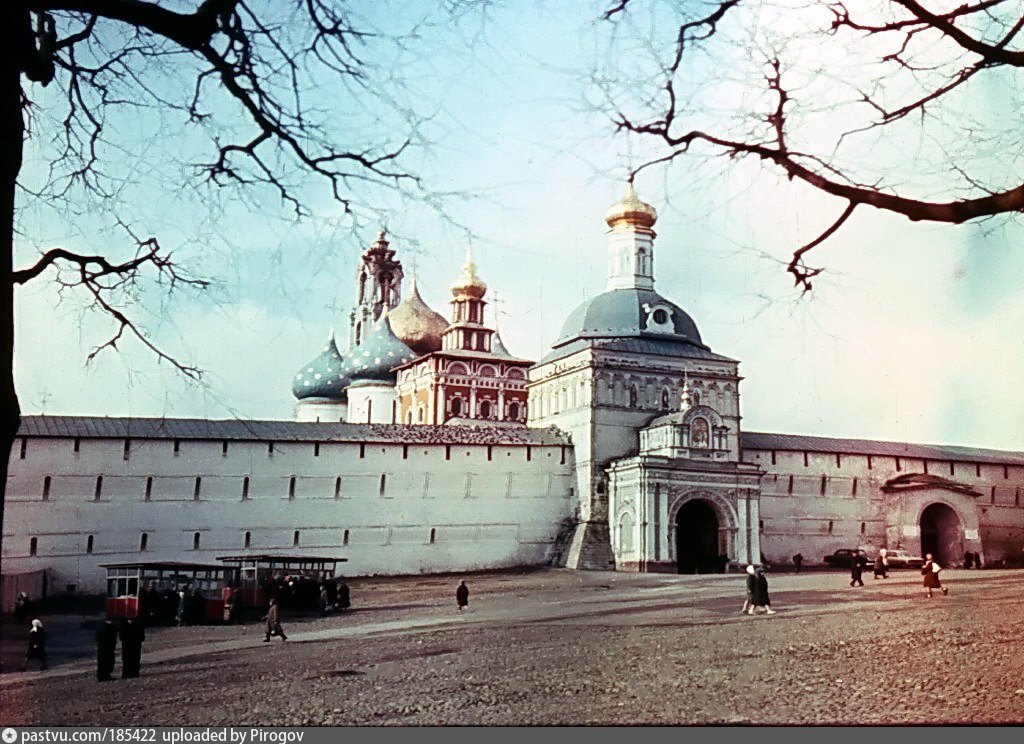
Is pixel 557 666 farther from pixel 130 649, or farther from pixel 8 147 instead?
pixel 8 147

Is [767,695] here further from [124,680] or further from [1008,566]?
[124,680]

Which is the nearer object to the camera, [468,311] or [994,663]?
[994,663]

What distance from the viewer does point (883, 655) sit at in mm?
4688

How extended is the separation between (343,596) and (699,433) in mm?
3315

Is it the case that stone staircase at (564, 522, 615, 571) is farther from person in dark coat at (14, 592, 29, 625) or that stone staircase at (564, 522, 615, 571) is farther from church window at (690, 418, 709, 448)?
person in dark coat at (14, 592, 29, 625)

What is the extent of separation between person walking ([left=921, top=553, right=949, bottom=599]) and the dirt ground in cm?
5

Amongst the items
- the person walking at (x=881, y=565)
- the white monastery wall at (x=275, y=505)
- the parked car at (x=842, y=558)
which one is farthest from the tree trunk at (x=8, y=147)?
the person walking at (x=881, y=565)

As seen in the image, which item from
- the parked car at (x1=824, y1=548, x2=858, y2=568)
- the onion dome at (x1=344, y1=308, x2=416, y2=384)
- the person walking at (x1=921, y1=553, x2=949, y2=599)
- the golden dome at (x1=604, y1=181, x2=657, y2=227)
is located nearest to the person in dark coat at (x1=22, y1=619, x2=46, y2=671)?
the onion dome at (x1=344, y1=308, x2=416, y2=384)

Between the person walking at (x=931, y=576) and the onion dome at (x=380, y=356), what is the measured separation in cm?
281

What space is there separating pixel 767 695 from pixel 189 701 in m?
2.09

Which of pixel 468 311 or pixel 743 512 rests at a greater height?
pixel 468 311

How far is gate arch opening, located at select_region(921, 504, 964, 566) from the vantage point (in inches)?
207
